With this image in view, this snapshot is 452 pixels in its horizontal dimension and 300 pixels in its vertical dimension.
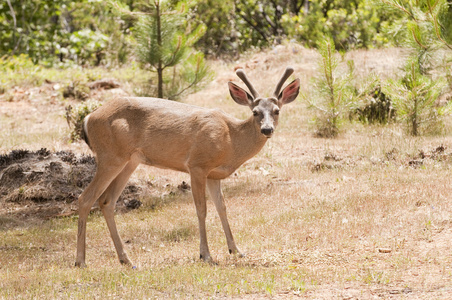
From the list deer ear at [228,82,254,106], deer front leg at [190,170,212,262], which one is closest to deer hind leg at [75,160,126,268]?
deer front leg at [190,170,212,262]

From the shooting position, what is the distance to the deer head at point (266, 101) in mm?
6871

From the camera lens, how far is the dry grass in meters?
5.95

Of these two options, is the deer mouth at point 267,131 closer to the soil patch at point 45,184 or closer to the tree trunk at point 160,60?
the soil patch at point 45,184

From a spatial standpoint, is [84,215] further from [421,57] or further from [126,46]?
[126,46]

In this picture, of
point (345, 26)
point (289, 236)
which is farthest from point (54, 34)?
point (289, 236)

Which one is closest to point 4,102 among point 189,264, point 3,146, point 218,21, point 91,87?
point 91,87

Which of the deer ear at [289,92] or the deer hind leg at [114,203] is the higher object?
the deer ear at [289,92]

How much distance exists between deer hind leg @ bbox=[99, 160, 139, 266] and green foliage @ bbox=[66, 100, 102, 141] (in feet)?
20.6

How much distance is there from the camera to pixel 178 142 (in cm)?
729

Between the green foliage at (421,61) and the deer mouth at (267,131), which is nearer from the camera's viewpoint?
the deer mouth at (267,131)

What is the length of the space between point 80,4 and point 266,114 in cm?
2042

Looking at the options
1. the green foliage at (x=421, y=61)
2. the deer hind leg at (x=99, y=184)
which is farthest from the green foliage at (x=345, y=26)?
the deer hind leg at (x=99, y=184)

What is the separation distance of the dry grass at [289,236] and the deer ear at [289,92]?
5.51 feet

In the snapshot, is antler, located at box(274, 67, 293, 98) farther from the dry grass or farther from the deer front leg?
the dry grass
